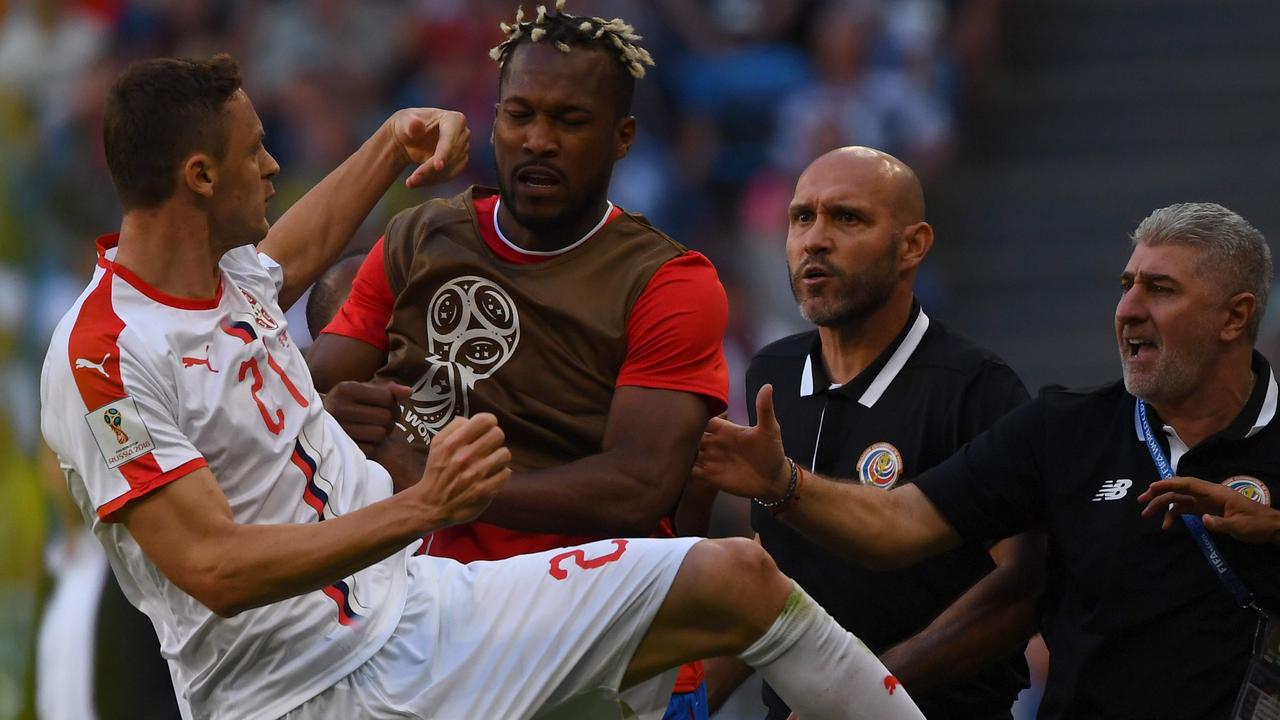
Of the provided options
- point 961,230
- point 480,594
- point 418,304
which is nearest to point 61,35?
point 961,230

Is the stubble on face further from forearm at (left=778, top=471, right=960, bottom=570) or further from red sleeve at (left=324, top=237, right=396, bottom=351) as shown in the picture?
red sleeve at (left=324, top=237, right=396, bottom=351)

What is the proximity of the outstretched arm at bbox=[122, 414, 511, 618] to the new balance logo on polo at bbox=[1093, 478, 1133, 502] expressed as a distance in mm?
1666

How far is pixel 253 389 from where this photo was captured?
387 centimetres

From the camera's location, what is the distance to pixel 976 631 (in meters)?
4.77

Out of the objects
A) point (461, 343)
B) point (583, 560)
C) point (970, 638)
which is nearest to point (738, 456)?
point (583, 560)

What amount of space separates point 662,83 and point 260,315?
7883 millimetres

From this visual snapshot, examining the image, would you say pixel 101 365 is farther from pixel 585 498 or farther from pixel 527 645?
pixel 585 498

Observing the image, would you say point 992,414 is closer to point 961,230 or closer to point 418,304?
point 418,304

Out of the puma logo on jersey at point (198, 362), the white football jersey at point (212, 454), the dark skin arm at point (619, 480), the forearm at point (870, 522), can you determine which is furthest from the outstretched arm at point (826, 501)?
the puma logo on jersey at point (198, 362)

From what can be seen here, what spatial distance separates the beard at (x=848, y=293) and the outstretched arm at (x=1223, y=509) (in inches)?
48.4

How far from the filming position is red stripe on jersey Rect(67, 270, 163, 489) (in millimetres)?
3559

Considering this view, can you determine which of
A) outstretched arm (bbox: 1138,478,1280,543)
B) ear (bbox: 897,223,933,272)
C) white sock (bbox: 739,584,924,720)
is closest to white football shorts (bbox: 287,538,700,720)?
white sock (bbox: 739,584,924,720)

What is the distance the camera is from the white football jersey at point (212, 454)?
3602mm

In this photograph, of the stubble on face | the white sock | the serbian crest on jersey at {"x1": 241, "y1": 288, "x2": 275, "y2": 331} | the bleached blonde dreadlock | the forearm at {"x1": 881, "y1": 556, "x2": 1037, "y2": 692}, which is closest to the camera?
the white sock
